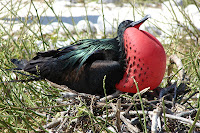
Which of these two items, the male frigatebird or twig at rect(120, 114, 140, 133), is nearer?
twig at rect(120, 114, 140, 133)

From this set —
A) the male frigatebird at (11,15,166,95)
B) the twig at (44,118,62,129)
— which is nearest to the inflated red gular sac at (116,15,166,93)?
the male frigatebird at (11,15,166,95)

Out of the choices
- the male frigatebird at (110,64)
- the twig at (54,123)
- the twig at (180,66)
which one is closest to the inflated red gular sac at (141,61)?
the male frigatebird at (110,64)

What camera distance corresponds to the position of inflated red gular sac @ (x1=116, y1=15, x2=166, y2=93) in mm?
1485

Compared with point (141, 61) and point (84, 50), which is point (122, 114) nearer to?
point (141, 61)

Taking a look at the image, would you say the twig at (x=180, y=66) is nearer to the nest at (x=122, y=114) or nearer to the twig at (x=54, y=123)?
the nest at (x=122, y=114)

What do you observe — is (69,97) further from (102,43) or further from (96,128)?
(102,43)

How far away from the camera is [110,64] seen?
1.51 m

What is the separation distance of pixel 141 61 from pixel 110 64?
0.16m

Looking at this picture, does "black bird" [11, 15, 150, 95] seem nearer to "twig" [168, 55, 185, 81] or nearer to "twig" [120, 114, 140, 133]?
"twig" [120, 114, 140, 133]

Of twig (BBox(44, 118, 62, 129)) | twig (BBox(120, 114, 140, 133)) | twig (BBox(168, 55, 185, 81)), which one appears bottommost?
twig (BBox(44, 118, 62, 129))

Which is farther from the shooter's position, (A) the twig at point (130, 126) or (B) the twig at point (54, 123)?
(B) the twig at point (54, 123)

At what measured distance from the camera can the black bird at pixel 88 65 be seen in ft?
5.00

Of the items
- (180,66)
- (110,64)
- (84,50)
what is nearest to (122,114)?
(110,64)

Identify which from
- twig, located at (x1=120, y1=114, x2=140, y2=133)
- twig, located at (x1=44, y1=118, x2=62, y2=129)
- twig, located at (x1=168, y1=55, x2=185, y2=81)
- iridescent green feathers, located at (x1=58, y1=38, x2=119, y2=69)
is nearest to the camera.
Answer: twig, located at (x1=120, y1=114, x2=140, y2=133)
